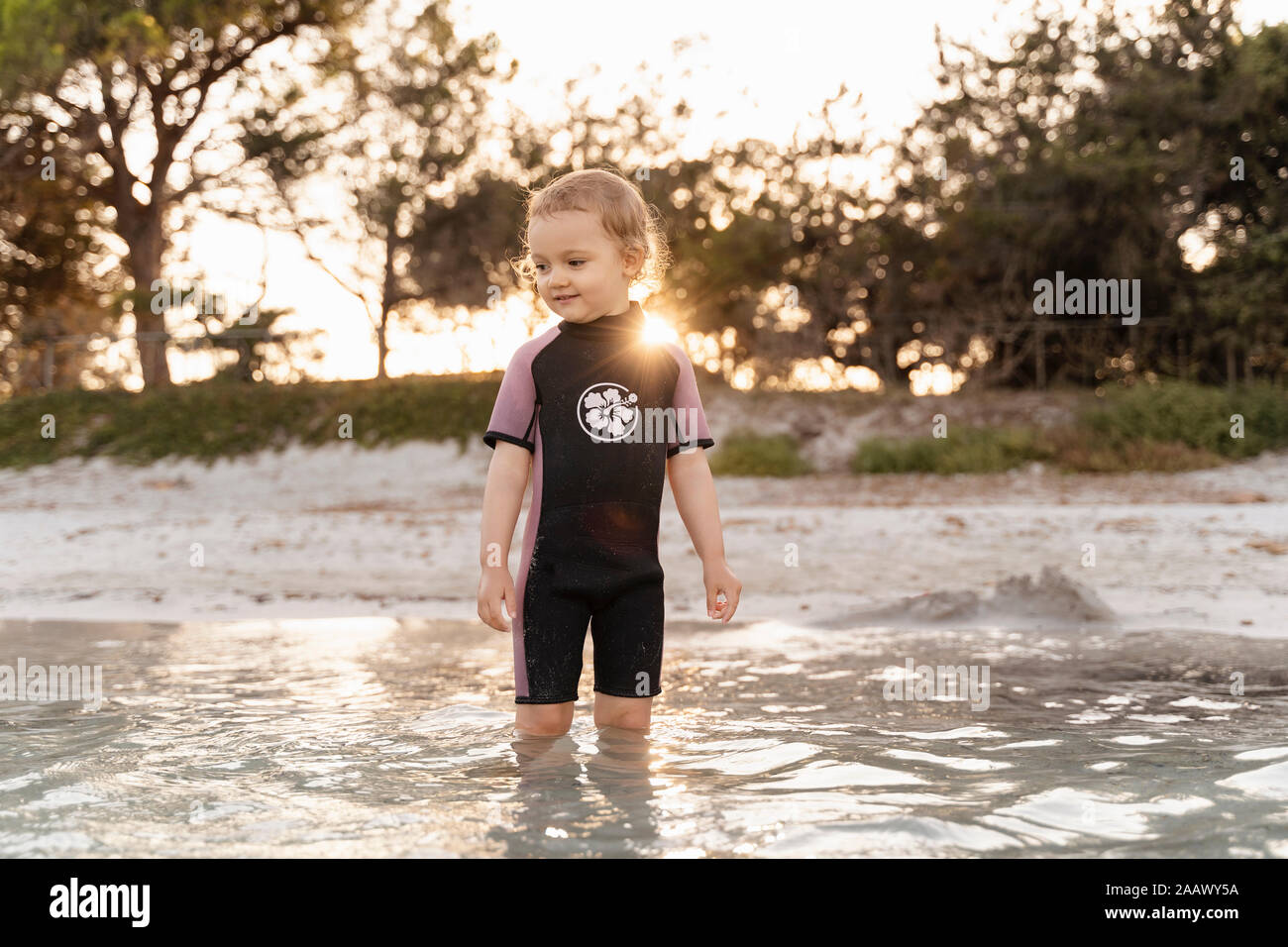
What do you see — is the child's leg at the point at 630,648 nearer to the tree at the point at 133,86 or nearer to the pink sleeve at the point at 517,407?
the pink sleeve at the point at 517,407

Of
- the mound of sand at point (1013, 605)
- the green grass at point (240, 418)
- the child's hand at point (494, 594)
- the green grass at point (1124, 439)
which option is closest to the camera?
the child's hand at point (494, 594)

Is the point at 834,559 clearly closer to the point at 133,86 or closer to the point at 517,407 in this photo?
the point at 517,407

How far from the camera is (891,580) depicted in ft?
28.2

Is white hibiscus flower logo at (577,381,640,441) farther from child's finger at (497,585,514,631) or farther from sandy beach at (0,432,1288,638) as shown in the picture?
sandy beach at (0,432,1288,638)

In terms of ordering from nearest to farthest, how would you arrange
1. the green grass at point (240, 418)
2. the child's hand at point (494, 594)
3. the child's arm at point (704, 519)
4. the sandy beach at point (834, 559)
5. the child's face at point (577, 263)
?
the child's hand at point (494, 594)
the child's face at point (577, 263)
the child's arm at point (704, 519)
the sandy beach at point (834, 559)
the green grass at point (240, 418)

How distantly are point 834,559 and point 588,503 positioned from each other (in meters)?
6.13

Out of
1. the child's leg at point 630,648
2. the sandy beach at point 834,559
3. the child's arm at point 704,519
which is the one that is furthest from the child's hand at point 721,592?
the sandy beach at point 834,559

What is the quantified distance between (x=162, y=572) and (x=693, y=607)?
14.4 feet

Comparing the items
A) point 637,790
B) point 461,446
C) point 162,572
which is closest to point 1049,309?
point 461,446

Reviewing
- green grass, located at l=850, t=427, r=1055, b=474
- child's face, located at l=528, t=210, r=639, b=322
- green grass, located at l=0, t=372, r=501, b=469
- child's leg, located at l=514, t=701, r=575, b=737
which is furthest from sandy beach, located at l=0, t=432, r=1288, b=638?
green grass, located at l=0, t=372, r=501, b=469

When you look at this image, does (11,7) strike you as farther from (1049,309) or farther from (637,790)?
(637,790)

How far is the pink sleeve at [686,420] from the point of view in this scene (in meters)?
3.62

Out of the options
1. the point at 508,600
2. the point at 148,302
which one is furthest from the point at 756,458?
the point at 508,600

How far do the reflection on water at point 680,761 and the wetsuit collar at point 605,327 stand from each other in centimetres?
122
